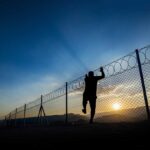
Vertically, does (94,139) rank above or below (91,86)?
below

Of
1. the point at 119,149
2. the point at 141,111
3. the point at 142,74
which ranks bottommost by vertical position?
the point at 119,149

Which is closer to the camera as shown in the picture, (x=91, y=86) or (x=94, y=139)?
(x=94, y=139)

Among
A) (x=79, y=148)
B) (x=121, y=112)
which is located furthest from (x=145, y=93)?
(x=79, y=148)

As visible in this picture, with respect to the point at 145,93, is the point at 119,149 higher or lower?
lower

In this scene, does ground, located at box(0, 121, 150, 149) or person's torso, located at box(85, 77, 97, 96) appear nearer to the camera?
ground, located at box(0, 121, 150, 149)

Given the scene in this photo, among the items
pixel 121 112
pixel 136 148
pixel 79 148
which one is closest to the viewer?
pixel 136 148

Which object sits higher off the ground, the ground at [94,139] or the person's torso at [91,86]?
the person's torso at [91,86]

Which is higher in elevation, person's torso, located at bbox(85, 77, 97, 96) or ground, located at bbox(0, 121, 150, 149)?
person's torso, located at bbox(85, 77, 97, 96)

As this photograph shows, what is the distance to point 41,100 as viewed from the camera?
55.2ft

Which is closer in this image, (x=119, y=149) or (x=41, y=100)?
(x=119, y=149)

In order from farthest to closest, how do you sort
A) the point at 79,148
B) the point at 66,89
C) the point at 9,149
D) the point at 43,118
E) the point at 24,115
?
the point at 24,115 → the point at 43,118 → the point at 66,89 → the point at 9,149 → the point at 79,148

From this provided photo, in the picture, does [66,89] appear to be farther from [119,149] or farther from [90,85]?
[119,149]

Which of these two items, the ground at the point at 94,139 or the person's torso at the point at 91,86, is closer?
the ground at the point at 94,139

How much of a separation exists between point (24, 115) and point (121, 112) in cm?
1534
